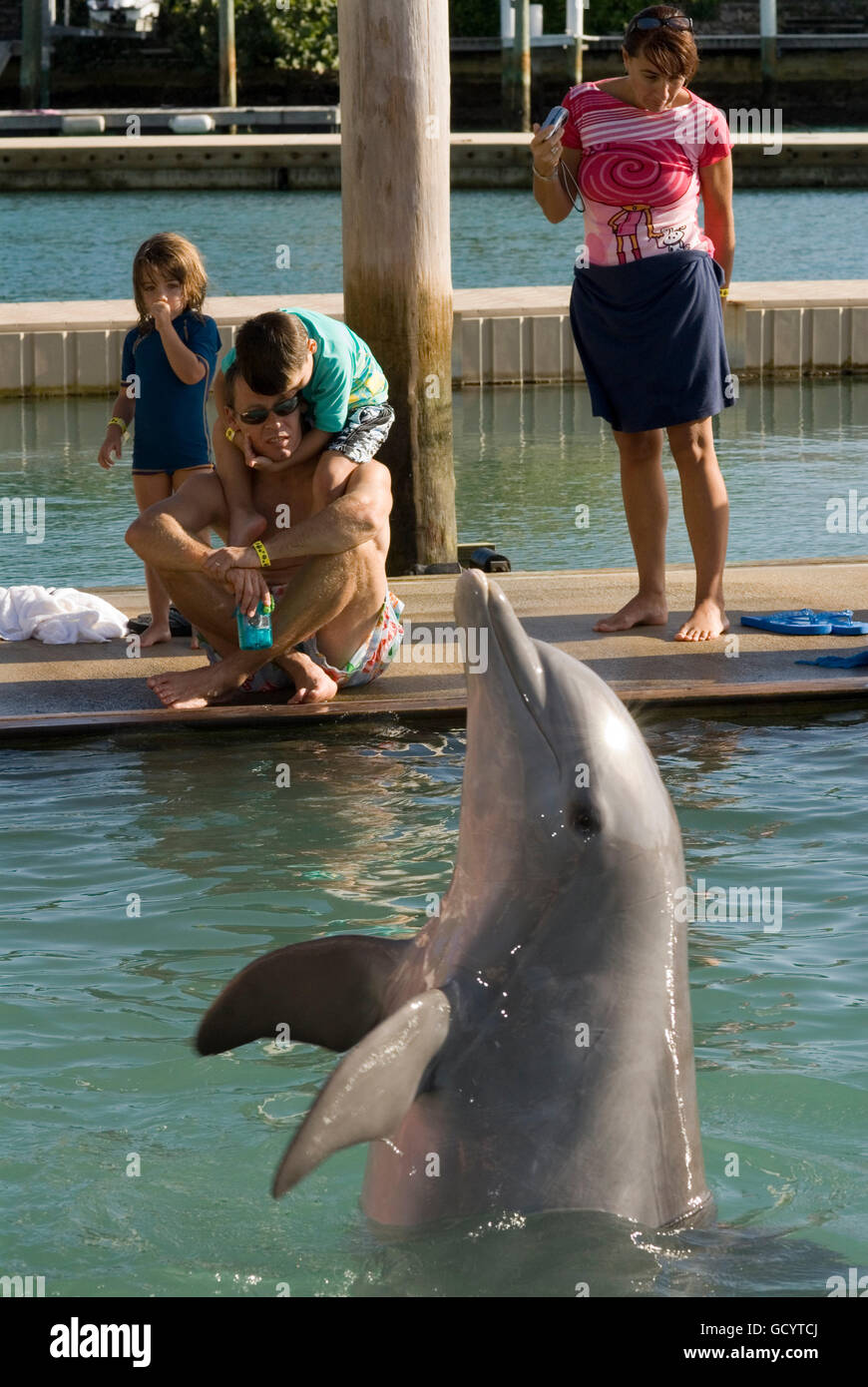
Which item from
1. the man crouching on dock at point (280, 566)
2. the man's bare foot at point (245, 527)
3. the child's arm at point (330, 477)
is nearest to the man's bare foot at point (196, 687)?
the man crouching on dock at point (280, 566)

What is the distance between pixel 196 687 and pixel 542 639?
122 cm

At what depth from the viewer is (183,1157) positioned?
133 inches

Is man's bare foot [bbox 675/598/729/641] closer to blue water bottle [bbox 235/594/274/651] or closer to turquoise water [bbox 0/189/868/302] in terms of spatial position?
blue water bottle [bbox 235/594/274/651]

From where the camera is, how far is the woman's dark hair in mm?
5609

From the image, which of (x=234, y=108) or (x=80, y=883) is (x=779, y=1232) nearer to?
(x=80, y=883)

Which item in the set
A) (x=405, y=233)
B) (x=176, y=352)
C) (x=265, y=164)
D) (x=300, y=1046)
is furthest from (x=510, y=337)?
(x=265, y=164)

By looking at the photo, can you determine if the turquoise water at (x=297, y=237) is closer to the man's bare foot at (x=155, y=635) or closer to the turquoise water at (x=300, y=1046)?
the man's bare foot at (x=155, y=635)

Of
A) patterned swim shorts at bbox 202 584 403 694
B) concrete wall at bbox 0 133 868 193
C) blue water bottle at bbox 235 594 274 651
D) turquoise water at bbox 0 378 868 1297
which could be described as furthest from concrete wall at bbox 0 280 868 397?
concrete wall at bbox 0 133 868 193

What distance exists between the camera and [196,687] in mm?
5547

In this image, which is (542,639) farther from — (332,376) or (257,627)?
(332,376)

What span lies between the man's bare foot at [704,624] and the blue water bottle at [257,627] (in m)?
1.48

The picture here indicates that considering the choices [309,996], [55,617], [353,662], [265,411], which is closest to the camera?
[309,996]

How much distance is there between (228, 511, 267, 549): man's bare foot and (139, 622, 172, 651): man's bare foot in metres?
0.88

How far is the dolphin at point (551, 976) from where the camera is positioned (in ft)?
9.24
